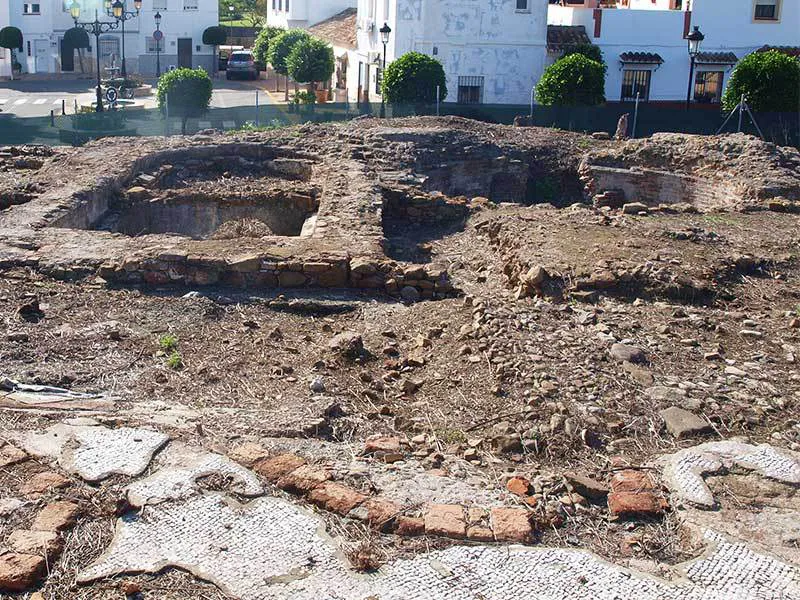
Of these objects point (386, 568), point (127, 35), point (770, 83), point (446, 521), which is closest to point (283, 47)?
point (127, 35)

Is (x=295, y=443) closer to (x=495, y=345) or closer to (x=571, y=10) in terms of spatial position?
(x=495, y=345)

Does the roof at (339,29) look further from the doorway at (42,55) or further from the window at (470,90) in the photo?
the doorway at (42,55)

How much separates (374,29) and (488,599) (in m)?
26.8

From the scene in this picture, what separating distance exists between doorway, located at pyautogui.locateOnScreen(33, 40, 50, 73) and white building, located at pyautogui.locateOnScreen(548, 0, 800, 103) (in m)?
20.6

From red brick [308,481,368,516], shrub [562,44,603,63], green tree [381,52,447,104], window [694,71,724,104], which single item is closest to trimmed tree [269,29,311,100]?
shrub [562,44,603,63]

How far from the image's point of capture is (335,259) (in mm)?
9266

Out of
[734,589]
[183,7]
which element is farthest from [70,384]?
[183,7]

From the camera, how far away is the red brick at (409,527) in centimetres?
468

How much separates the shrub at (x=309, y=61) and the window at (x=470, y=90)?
4.77 metres

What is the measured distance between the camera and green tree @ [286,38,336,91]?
2975 cm

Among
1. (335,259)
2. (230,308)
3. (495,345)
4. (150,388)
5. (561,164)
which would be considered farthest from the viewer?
(561,164)

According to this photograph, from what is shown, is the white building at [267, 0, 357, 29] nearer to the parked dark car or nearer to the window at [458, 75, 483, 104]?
the parked dark car

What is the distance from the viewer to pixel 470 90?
1097 inches

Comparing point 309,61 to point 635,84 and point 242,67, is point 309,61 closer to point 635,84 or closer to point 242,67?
point 242,67
